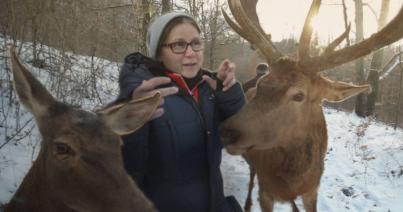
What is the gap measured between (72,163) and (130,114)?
58cm

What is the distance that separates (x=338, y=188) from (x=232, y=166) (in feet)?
7.57

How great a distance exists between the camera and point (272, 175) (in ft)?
16.2

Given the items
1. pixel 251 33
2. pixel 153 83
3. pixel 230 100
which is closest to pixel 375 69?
pixel 251 33

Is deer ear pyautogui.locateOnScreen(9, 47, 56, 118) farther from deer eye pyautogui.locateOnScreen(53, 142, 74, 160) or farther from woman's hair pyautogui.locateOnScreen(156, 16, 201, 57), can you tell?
woman's hair pyautogui.locateOnScreen(156, 16, 201, 57)

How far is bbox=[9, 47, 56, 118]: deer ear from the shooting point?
2.47m

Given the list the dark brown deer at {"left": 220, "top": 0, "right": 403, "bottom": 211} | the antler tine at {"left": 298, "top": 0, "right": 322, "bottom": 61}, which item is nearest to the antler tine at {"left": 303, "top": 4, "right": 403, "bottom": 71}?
the dark brown deer at {"left": 220, "top": 0, "right": 403, "bottom": 211}

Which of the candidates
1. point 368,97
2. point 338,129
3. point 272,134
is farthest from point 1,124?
point 368,97

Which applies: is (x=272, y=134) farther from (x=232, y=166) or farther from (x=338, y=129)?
(x=338, y=129)

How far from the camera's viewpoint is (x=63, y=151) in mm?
2549

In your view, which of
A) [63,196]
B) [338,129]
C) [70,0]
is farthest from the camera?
[338,129]

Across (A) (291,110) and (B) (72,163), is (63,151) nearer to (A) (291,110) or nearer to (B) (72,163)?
(B) (72,163)

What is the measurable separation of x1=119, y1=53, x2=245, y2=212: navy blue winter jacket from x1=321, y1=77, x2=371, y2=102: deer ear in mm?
1751

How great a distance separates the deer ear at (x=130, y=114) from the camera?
110 inches

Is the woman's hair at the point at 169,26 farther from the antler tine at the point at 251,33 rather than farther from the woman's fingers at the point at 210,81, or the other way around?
the antler tine at the point at 251,33
